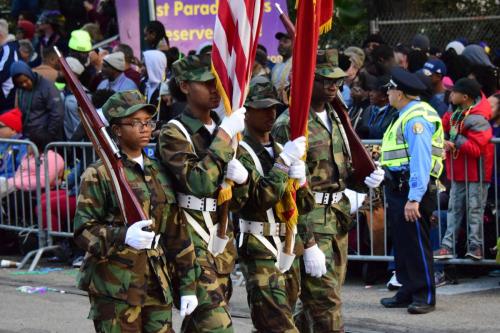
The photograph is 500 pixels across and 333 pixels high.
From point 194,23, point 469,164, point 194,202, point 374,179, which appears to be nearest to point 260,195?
point 194,202

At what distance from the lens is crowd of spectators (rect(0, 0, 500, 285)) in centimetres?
1041

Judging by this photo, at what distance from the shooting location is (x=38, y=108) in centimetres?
1307

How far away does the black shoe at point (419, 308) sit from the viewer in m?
9.18

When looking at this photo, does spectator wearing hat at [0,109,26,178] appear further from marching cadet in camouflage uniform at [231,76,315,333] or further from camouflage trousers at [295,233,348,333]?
marching cadet in camouflage uniform at [231,76,315,333]

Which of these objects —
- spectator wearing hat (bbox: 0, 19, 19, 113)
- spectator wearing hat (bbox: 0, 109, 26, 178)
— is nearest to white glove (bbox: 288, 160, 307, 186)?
spectator wearing hat (bbox: 0, 109, 26, 178)

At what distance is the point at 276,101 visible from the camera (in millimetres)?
6891

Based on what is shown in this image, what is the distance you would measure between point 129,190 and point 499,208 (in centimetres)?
493

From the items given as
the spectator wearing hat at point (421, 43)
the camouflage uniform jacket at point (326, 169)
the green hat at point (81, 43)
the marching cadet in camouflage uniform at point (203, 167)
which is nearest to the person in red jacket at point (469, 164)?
the camouflage uniform jacket at point (326, 169)

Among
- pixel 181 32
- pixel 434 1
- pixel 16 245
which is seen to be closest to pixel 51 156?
pixel 16 245

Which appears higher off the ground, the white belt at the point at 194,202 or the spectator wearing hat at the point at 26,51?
the spectator wearing hat at the point at 26,51

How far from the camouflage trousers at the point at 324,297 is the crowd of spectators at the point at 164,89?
2406mm

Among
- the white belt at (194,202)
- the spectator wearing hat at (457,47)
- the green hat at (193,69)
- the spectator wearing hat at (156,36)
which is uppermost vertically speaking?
the spectator wearing hat at (156,36)

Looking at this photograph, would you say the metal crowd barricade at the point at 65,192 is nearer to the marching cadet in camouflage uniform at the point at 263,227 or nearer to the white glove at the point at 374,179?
the white glove at the point at 374,179

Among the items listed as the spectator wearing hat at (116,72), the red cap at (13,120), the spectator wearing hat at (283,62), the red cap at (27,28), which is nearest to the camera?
the spectator wearing hat at (283,62)
